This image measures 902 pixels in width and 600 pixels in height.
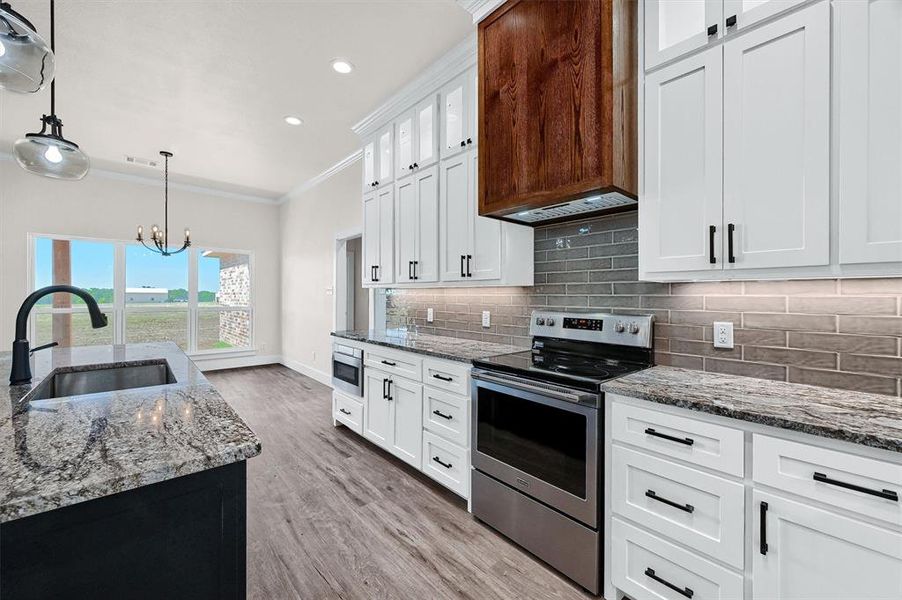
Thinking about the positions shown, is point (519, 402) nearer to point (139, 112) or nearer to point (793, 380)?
point (793, 380)

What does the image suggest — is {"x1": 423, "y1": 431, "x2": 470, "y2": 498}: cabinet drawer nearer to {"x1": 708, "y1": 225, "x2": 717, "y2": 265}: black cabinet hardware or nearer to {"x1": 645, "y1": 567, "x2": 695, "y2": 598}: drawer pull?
{"x1": 645, "y1": 567, "x2": 695, "y2": 598}: drawer pull

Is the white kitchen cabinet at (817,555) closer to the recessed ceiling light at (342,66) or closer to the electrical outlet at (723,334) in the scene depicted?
the electrical outlet at (723,334)

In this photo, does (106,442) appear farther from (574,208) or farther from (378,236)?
(378,236)

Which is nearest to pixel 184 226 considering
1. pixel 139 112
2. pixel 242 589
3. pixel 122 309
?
pixel 122 309

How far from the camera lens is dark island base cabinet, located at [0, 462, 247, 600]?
2.47 feet

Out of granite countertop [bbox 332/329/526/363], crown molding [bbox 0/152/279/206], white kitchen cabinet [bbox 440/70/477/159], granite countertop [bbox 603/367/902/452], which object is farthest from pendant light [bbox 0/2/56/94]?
crown molding [bbox 0/152/279/206]

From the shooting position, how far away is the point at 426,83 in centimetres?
315

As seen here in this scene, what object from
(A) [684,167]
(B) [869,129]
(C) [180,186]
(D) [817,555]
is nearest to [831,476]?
(D) [817,555]

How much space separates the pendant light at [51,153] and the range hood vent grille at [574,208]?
2455 mm

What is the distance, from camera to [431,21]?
2.60m

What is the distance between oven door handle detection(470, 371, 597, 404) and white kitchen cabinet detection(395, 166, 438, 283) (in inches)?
43.5

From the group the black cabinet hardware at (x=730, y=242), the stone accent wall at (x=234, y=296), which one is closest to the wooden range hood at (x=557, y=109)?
the black cabinet hardware at (x=730, y=242)

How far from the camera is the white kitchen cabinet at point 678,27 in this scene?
167 centimetres

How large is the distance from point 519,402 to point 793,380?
1.18m
